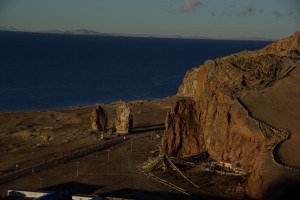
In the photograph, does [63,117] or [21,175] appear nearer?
[21,175]

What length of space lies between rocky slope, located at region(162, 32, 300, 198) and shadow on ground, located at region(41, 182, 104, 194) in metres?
12.7

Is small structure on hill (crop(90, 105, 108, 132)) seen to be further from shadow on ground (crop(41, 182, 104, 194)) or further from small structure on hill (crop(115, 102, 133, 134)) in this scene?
shadow on ground (crop(41, 182, 104, 194))

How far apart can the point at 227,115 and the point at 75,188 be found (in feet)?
66.1

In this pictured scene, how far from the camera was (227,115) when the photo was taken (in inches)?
2448

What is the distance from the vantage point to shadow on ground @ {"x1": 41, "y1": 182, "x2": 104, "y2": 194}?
54406mm

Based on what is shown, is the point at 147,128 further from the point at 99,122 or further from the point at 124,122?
the point at 99,122

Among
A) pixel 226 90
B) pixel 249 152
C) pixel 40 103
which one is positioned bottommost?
pixel 40 103

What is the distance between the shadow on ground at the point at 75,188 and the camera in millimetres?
54406

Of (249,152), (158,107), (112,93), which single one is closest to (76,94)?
(112,93)

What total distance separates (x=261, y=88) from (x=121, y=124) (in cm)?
2772

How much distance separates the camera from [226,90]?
212 ft

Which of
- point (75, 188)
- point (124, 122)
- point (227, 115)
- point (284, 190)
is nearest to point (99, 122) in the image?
point (124, 122)

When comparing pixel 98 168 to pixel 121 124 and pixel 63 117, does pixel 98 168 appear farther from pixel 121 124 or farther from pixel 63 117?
pixel 63 117

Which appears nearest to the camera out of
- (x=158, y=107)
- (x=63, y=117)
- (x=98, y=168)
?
(x=98, y=168)
